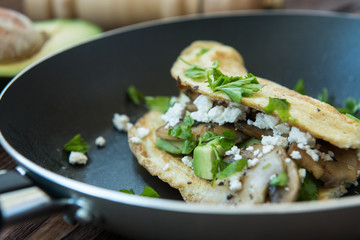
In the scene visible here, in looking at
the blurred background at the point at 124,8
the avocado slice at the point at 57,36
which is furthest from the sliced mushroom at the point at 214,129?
the blurred background at the point at 124,8

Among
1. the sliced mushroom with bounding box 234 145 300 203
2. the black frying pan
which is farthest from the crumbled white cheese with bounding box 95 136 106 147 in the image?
the sliced mushroom with bounding box 234 145 300 203

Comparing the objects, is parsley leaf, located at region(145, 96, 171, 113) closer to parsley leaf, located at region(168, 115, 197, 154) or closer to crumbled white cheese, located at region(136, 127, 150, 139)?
crumbled white cheese, located at region(136, 127, 150, 139)

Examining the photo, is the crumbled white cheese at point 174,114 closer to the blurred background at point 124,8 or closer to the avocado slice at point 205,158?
the avocado slice at point 205,158

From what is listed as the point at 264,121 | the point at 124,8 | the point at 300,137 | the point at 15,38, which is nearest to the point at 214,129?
the point at 264,121

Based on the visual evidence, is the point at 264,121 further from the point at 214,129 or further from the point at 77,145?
the point at 77,145

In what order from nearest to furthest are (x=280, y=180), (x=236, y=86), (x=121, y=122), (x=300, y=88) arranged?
1. (x=280, y=180)
2. (x=236, y=86)
3. (x=121, y=122)
4. (x=300, y=88)

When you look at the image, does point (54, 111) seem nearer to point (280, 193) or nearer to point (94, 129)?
point (94, 129)

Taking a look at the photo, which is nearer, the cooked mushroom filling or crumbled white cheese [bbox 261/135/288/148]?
the cooked mushroom filling
